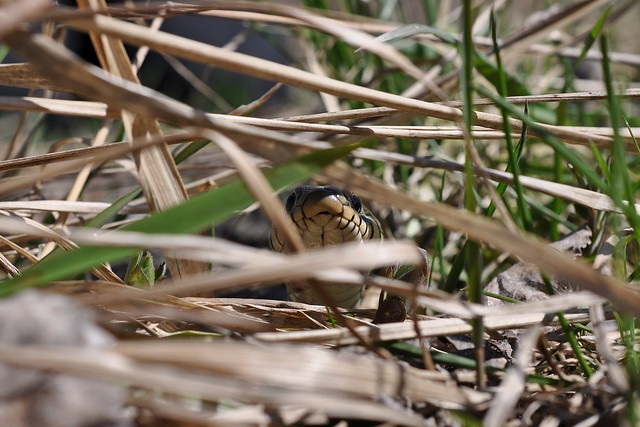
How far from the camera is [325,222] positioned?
134 cm

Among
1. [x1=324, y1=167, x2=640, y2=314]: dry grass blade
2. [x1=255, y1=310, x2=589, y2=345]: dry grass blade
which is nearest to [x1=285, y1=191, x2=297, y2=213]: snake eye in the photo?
[x1=255, y1=310, x2=589, y2=345]: dry grass blade

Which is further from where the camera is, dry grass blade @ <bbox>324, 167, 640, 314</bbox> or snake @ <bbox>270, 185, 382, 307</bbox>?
snake @ <bbox>270, 185, 382, 307</bbox>

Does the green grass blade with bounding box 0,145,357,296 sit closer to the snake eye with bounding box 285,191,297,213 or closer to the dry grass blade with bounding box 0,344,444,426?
the dry grass blade with bounding box 0,344,444,426

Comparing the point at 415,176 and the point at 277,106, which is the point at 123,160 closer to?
the point at 415,176

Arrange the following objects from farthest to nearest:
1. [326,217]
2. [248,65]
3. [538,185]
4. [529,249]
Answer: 1. [326,217]
2. [538,185]
3. [248,65]
4. [529,249]

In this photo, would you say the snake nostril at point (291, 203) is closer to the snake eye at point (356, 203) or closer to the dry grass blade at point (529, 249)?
the snake eye at point (356, 203)

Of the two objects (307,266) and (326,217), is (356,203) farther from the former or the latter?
(307,266)

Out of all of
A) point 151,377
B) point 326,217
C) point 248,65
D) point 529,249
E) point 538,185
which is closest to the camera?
point 151,377

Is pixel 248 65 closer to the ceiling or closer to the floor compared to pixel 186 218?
closer to the ceiling

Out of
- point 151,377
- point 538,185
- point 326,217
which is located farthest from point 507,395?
point 326,217

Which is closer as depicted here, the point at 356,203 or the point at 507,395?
the point at 507,395

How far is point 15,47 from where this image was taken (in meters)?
0.58

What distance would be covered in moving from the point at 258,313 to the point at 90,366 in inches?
18.1

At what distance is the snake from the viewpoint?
132 centimetres
